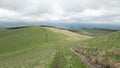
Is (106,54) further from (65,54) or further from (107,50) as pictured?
(65,54)

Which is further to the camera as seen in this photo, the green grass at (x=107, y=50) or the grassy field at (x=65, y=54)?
the grassy field at (x=65, y=54)

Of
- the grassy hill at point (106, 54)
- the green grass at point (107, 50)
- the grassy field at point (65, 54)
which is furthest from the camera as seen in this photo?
the grassy field at point (65, 54)

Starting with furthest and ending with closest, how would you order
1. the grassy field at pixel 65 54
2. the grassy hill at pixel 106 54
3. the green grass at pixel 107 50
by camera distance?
the grassy field at pixel 65 54
the green grass at pixel 107 50
the grassy hill at pixel 106 54

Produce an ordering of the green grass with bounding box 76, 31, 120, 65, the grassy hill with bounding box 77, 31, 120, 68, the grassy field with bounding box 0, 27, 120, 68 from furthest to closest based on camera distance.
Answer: the grassy field with bounding box 0, 27, 120, 68
the green grass with bounding box 76, 31, 120, 65
the grassy hill with bounding box 77, 31, 120, 68

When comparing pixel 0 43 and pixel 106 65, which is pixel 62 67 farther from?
pixel 0 43

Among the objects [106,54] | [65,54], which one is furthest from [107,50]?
[65,54]

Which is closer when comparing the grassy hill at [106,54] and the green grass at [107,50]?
the grassy hill at [106,54]

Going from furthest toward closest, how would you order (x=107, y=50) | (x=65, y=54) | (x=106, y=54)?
1. (x=65, y=54)
2. (x=107, y=50)
3. (x=106, y=54)

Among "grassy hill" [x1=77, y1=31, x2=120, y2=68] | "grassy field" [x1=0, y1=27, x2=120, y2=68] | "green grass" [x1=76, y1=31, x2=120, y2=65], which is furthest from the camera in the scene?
"grassy field" [x1=0, y1=27, x2=120, y2=68]

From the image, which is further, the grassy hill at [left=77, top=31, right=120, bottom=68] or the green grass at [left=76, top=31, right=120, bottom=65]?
the green grass at [left=76, top=31, right=120, bottom=65]

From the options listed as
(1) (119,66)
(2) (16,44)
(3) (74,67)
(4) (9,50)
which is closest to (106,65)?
(1) (119,66)

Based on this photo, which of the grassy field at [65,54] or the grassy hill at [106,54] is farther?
the grassy field at [65,54]
